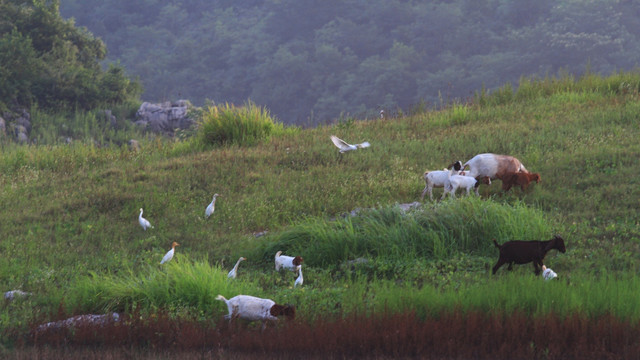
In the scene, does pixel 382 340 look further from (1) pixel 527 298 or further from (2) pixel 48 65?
(2) pixel 48 65

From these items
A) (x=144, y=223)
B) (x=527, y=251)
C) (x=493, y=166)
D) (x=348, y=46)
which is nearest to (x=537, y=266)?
(x=527, y=251)

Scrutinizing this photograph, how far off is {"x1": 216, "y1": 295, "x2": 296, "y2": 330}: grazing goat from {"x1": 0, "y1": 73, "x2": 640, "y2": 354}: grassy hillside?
0.42 metres

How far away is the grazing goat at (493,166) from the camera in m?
11.8

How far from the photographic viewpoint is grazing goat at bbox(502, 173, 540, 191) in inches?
451

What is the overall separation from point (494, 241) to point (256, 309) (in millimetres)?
3076

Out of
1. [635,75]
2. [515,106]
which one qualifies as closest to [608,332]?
[515,106]

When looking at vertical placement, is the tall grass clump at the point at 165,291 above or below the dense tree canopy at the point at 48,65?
below

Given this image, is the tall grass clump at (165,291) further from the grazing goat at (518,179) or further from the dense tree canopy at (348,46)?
the dense tree canopy at (348,46)

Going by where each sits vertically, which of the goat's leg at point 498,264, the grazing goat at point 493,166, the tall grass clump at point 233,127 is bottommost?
the goat's leg at point 498,264

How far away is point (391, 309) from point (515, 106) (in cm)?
1314

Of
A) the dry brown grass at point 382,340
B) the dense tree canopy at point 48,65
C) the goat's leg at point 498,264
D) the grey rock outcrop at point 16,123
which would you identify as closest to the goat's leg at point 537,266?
the goat's leg at point 498,264

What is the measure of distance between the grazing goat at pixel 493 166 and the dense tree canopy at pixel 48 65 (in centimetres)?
3230

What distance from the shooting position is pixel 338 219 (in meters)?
10.5

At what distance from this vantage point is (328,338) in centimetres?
652
